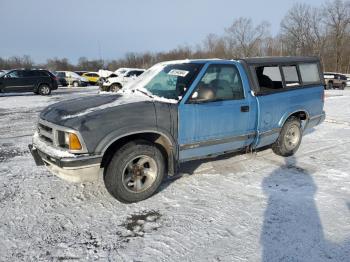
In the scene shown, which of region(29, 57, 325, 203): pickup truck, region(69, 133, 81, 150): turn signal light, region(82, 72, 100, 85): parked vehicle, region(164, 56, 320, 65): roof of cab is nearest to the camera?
region(69, 133, 81, 150): turn signal light

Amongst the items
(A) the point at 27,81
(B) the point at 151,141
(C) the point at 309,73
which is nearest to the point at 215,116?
(B) the point at 151,141

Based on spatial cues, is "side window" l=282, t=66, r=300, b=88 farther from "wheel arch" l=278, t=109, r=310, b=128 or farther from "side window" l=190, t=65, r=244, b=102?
"side window" l=190, t=65, r=244, b=102

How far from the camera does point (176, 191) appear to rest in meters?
4.41

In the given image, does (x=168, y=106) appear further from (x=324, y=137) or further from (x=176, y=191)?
(x=324, y=137)

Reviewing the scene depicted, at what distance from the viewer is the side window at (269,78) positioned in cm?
525

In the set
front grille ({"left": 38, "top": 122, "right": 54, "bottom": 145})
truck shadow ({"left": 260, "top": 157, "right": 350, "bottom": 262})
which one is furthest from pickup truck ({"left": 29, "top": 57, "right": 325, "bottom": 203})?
truck shadow ({"left": 260, "top": 157, "right": 350, "bottom": 262})

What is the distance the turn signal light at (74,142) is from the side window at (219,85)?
1613 mm

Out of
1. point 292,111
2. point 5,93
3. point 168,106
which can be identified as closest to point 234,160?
point 292,111

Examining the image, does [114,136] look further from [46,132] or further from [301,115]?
[301,115]

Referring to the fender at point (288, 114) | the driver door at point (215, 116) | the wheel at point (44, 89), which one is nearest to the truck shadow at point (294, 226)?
the driver door at point (215, 116)

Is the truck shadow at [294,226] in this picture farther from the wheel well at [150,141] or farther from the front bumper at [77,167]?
the front bumper at [77,167]

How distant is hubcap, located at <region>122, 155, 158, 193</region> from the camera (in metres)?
3.98

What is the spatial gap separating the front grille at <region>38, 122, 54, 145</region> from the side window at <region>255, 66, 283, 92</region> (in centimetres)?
329

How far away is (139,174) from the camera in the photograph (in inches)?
160
